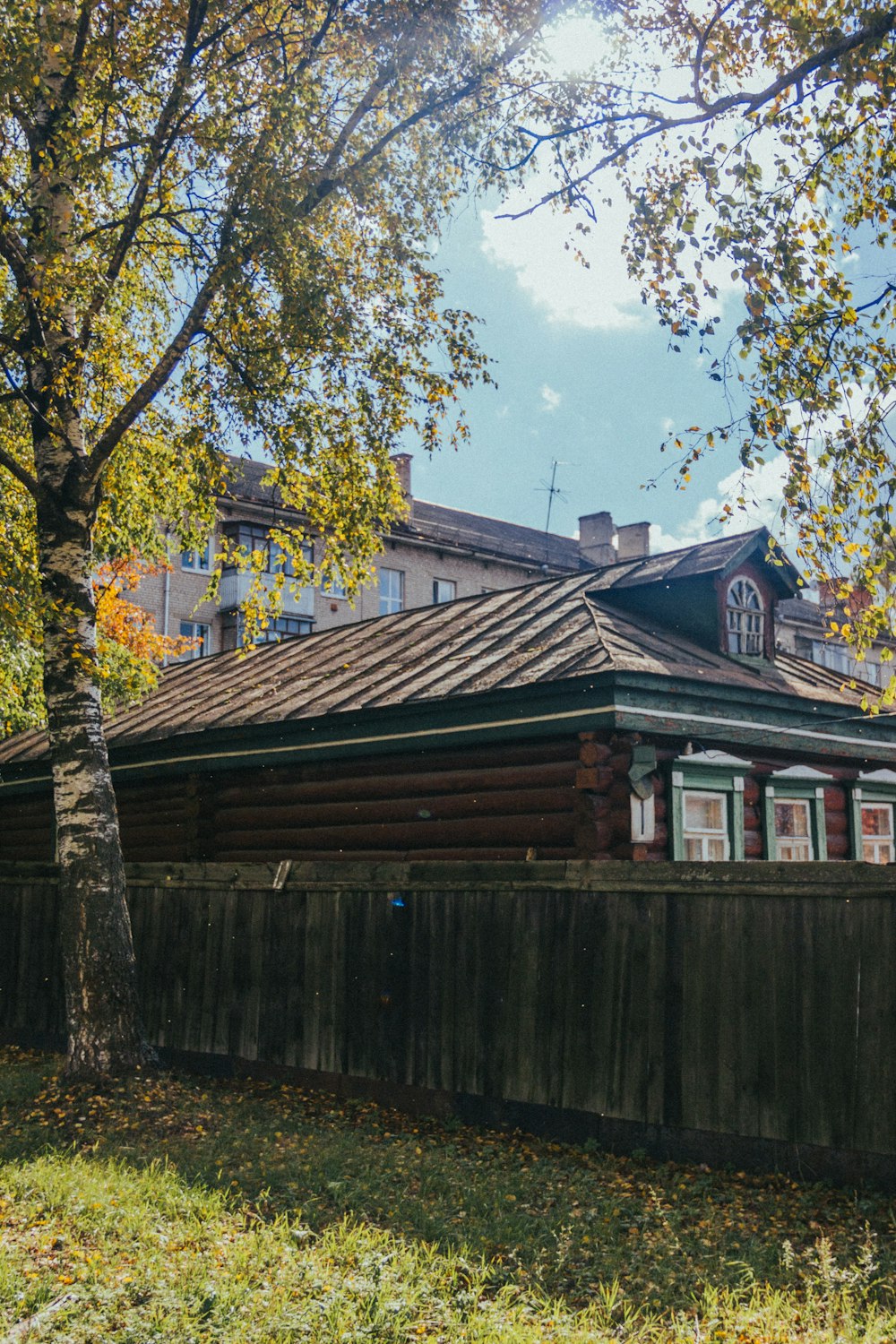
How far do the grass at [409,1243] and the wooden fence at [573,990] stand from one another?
406 millimetres

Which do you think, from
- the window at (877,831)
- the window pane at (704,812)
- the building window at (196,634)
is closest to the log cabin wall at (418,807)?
the window pane at (704,812)

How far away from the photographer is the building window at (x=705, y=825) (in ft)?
44.5

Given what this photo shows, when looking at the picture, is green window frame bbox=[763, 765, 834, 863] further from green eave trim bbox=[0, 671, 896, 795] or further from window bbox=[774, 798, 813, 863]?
green eave trim bbox=[0, 671, 896, 795]

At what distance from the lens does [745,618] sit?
15852 mm

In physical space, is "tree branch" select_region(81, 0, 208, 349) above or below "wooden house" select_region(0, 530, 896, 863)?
above

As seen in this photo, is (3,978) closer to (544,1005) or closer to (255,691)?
(255,691)

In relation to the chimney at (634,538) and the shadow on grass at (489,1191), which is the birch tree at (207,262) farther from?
the chimney at (634,538)

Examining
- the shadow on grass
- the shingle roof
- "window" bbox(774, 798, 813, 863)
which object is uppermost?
the shingle roof

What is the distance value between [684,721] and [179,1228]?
24.9 ft

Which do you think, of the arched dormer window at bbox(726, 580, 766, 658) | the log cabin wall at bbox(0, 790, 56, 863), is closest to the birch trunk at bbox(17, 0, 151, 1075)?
the arched dormer window at bbox(726, 580, 766, 658)

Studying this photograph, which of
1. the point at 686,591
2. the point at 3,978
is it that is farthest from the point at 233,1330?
the point at 686,591

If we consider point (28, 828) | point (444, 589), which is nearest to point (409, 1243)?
point (28, 828)

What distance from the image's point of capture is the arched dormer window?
15.5 meters

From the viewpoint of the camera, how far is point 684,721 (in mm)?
12656
